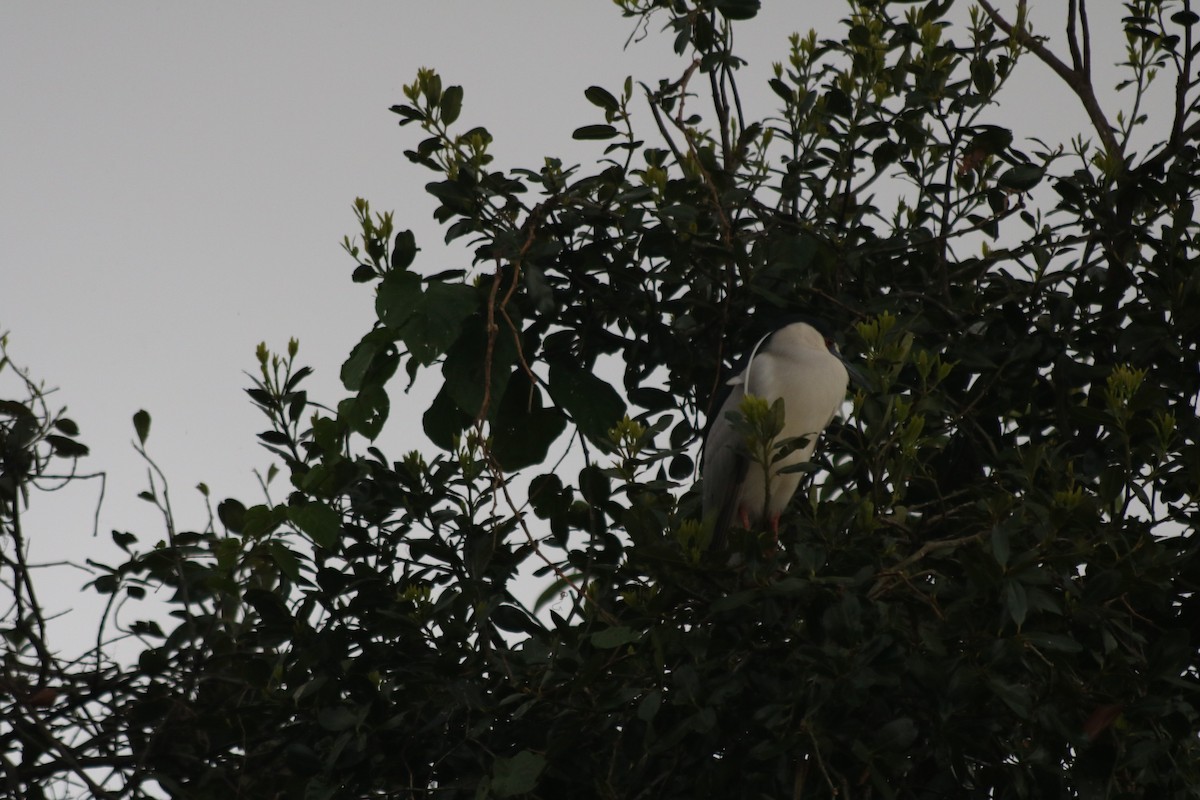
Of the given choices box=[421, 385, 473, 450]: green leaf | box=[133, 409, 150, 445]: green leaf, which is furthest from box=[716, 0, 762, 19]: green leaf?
box=[133, 409, 150, 445]: green leaf

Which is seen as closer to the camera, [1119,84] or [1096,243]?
[1096,243]

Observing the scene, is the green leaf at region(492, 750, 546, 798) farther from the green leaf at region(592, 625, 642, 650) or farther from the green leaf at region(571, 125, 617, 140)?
the green leaf at region(571, 125, 617, 140)

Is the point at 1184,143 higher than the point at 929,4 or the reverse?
the reverse

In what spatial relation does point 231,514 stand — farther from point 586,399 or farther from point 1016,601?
point 1016,601

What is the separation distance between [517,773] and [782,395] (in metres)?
1.51

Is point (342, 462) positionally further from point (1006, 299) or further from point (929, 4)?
point (929, 4)

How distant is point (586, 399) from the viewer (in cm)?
290

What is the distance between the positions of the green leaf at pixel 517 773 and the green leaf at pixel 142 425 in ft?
3.90

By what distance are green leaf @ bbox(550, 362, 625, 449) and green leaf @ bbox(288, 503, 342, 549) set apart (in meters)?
0.61

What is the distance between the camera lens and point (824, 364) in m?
3.45

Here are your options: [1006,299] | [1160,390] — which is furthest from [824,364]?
[1160,390]

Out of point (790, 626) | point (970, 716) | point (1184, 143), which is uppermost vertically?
point (1184, 143)

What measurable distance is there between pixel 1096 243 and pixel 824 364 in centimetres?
78

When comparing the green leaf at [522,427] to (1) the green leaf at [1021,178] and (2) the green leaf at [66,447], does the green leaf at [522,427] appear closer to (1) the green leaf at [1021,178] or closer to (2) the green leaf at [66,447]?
(2) the green leaf at [66,447]
